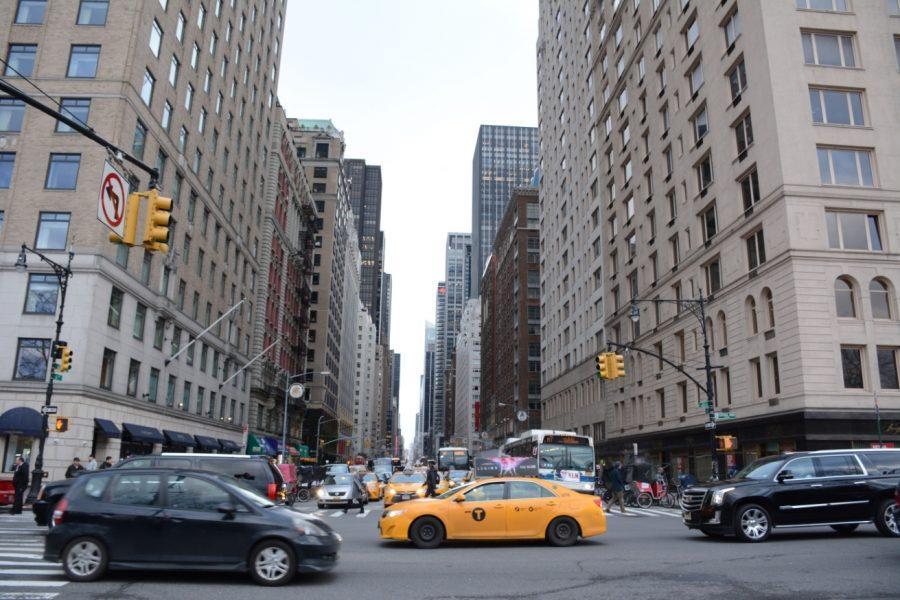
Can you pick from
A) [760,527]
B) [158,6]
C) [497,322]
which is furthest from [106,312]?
[497,322]

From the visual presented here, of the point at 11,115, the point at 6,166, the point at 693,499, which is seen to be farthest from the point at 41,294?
the point at 693,499

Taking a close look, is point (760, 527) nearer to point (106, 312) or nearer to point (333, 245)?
point (106, 312)

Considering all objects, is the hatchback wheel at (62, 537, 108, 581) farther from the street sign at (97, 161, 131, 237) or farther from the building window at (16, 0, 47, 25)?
the building window at (16, 0, 47, 25)

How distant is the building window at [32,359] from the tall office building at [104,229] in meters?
0.05

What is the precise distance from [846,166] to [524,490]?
25972 mm

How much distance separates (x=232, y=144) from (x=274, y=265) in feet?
56.9

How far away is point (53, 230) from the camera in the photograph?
104 ft

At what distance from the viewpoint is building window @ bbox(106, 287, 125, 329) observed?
1292 inches

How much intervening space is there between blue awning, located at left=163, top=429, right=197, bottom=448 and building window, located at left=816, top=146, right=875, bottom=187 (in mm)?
36888

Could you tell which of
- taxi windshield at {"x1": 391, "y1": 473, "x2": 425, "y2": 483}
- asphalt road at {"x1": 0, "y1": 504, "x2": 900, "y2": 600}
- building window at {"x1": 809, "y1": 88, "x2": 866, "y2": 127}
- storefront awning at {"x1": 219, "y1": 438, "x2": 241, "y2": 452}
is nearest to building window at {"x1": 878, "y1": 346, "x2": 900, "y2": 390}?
building window at {"x1": 809, "y1": 88, "x2": 866, "y2": 127}

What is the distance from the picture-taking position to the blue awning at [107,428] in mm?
31141

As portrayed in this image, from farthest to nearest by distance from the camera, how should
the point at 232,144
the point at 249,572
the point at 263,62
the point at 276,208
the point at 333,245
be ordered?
the point at 333,245, the point at 276,208, the point at 263,62, the point at 232,144, the point at 249,572

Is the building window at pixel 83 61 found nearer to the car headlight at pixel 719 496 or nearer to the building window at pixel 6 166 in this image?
the building window at pixel 6 166

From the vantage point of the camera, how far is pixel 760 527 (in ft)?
46.7
